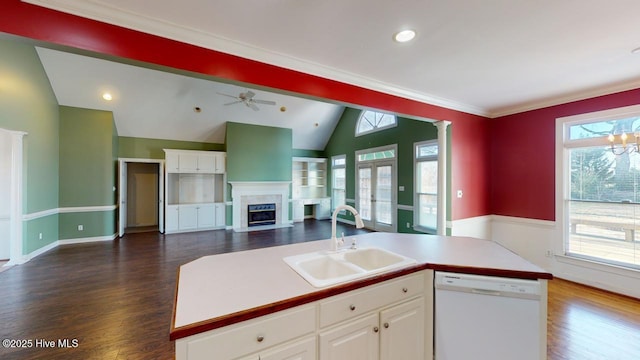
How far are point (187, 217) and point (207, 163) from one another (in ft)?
5.34

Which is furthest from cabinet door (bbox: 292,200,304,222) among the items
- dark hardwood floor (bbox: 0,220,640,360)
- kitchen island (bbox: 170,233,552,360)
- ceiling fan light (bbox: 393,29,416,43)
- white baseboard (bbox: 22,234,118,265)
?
ceiling fan light (bbox: 393,29,416,43)

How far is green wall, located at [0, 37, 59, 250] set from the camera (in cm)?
390

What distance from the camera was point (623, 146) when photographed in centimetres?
321

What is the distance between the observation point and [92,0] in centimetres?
174

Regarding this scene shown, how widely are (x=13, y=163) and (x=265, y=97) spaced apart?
4828 millimetres

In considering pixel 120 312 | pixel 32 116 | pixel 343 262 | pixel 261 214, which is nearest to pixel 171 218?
pixel 261 214

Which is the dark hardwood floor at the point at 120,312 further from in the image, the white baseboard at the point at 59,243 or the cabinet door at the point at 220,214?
the cabinet door at the point at 220,214

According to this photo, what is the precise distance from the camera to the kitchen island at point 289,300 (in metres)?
1.11

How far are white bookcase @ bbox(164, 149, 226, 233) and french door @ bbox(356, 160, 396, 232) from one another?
418 cm

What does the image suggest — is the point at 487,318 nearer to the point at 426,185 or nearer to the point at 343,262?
the point at 343,262

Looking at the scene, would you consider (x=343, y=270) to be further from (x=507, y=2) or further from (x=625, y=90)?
(x=625, y=90)

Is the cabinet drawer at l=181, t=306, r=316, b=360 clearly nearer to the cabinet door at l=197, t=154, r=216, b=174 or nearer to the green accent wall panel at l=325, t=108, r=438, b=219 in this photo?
the green accent wall panel at l=325, t=108, r=438, b=219

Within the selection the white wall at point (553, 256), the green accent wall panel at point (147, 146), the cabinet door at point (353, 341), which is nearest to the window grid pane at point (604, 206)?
the white wall at point (553, 256)

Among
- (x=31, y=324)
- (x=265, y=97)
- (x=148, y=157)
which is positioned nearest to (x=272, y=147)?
(x=265, y=97)
